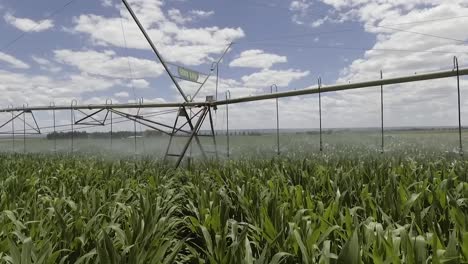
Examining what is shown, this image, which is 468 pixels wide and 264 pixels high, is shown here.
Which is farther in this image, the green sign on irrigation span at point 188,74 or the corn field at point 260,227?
the green sign on irrigation span at point 188,74

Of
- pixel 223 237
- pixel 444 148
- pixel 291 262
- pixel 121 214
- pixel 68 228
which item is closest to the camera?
pixel 291 262

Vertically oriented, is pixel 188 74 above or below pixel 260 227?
above

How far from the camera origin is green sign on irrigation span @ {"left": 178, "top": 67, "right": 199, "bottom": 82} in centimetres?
1001

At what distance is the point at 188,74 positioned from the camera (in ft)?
33.4

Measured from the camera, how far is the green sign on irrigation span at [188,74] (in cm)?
1001

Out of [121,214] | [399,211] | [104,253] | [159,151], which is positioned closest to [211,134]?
[159,151]

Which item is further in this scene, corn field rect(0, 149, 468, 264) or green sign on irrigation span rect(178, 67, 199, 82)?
green sign on irrigation span rect(178, 67, 199, 82)

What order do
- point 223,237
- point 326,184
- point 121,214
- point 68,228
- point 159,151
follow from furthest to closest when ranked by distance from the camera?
point 159,151
point 326,184
point 121,214
point 68,228
point 223,237

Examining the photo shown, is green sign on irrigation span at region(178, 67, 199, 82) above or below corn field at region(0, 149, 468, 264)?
above

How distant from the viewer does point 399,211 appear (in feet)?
9.03

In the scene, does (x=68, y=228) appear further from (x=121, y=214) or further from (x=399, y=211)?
(x=399, y=211)

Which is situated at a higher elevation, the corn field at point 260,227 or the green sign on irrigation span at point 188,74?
the green sign on irrigation span at point 188,74

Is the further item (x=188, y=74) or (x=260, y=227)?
(x=188, y=74)

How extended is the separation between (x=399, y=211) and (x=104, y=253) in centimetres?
214
